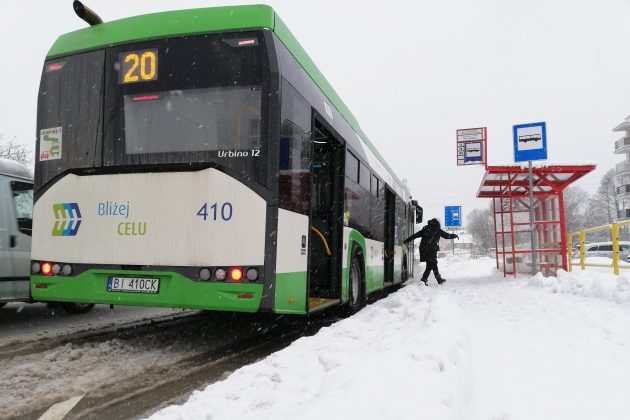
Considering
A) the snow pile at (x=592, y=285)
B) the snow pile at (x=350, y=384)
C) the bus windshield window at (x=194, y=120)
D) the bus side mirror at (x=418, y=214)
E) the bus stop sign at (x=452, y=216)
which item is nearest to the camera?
the snow pile at (x=350, y=384)

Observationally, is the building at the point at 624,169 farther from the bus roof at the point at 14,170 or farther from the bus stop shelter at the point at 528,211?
the bus roof at the point at 14,170

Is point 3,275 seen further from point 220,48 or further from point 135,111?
point 220,48

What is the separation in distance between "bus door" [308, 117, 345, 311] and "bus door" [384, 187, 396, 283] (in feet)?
15.2

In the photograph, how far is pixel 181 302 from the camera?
4992 millimetres

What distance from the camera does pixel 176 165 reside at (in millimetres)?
5164

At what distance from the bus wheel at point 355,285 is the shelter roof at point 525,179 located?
5439 millimetres

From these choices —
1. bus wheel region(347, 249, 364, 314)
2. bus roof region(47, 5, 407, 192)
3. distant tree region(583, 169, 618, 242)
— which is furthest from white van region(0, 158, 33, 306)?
distant tree region(583, 169, 618, 242)

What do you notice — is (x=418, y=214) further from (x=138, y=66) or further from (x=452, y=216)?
(x=138, y=66)

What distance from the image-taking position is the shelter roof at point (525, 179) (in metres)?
12.1

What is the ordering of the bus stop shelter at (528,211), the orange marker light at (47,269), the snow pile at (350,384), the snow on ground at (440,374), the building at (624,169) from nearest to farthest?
the snow pile at (350,384), the snow on ground at (440,374), the orange marker light at (47,269), the bus stop shelter at (528,211), the building at (624,169)

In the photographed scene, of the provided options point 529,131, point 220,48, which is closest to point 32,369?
point 220,48

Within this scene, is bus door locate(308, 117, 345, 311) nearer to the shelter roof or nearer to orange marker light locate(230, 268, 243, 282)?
orange marker light locate(230, 268, 243, 282)

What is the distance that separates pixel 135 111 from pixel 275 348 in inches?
121

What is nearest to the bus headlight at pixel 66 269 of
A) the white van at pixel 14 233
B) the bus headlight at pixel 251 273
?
the white van at pixel 14 233
